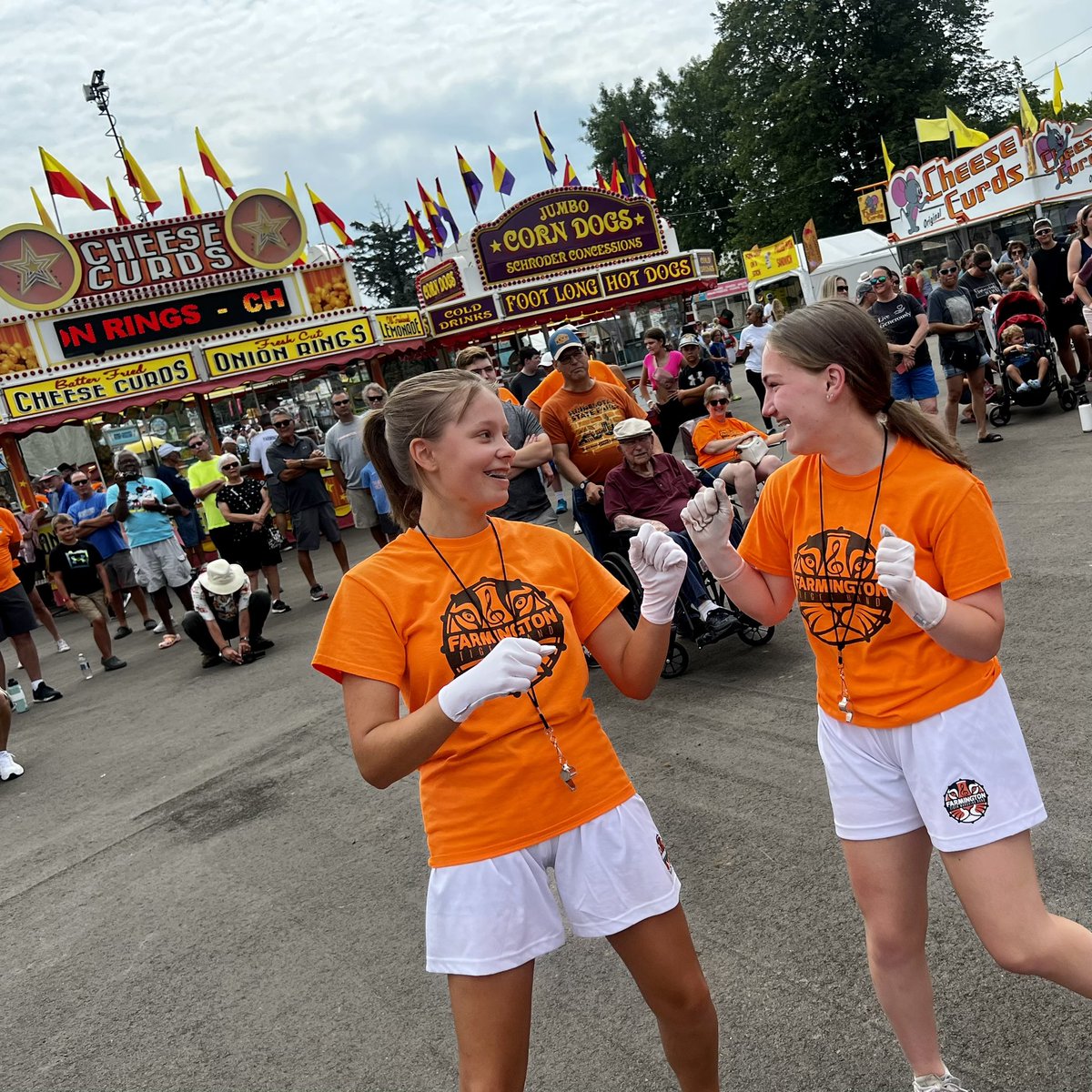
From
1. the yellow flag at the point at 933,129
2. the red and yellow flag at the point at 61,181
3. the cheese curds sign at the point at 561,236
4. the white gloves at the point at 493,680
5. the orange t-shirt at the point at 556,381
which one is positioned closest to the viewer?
the white gloves at the point at 493,680

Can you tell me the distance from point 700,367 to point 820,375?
31.8ft

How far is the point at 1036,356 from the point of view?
10461 millimetres

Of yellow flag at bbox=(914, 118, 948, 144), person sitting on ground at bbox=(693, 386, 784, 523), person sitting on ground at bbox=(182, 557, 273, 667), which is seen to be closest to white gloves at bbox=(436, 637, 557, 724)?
person sitting on ground at bbox=(693, 386, 784, 523)

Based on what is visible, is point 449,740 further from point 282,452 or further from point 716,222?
point 716,222

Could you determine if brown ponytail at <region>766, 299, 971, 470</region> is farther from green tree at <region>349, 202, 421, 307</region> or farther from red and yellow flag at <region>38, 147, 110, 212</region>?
green tree at <region>349, 202, 421, 307</region>

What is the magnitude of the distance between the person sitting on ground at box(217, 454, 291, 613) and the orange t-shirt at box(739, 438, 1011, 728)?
8461mm

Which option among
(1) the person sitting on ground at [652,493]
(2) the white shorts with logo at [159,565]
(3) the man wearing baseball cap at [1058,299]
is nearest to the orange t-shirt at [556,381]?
(1) the person sitting on ground at [652,493]

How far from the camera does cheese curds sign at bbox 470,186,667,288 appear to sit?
2067 centimetres

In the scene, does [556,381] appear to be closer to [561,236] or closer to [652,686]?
[652,686]

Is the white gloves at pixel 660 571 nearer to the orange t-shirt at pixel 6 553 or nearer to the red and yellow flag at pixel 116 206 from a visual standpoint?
the orange t-shirt at pixel 6 553

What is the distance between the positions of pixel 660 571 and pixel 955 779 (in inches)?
28.2

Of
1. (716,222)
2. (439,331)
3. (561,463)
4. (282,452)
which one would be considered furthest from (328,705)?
(716,222)

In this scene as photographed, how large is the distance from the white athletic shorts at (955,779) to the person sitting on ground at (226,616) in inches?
288

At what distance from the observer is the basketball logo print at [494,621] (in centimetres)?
205
